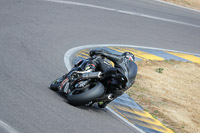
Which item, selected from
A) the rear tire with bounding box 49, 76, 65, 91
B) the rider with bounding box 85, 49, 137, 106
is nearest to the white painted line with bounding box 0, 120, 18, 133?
the rider with bounding box 85, 49, 137, 106

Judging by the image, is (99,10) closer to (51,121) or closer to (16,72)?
(16,72)

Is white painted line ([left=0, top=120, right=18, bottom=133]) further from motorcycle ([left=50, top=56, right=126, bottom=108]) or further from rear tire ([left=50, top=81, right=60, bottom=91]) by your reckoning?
rear tire ([left=50, top=81, right=60, bottom=91])

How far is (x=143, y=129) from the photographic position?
7.04m

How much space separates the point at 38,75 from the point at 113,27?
7111 mm

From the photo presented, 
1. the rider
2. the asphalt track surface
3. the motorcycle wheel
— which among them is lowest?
the asphalt track surface

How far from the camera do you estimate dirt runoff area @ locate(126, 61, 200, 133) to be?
8.02 meters

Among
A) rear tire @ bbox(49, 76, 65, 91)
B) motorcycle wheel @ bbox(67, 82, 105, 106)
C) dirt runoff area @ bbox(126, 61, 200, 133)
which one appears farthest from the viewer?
dirt runoff area @ bbox(126, 61, 200, 133)

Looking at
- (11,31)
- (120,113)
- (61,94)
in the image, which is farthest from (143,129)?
(11,31)

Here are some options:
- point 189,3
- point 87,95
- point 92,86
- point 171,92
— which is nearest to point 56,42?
point 171,92

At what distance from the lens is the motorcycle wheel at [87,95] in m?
6.12

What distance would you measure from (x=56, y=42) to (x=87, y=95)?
17.3 ft

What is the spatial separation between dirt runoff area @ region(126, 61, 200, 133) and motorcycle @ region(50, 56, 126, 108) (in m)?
1.96

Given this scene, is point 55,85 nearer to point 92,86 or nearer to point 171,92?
point 92,86

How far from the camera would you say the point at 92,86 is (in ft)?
21.4
